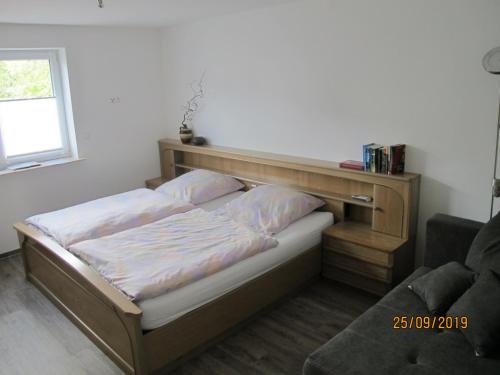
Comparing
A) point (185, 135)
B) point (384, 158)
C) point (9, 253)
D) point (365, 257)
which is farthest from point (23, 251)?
point (384, 158)

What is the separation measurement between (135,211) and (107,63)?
5.99ft

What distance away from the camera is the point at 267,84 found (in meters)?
3.92

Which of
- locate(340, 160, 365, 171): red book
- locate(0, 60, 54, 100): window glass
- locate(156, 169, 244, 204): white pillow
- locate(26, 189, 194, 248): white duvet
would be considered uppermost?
locate(0, 60, 54, 100): window glass

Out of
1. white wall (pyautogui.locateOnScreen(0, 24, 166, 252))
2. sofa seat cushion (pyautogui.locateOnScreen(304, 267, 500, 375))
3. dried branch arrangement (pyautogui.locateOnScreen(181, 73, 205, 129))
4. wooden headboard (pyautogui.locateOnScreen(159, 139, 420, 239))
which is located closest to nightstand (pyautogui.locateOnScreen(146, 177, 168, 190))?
white wall (pyautogui.locateOnScreen(0, 24, 166, 252))

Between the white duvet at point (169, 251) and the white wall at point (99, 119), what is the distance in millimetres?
1500

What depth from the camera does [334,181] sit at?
354 cm

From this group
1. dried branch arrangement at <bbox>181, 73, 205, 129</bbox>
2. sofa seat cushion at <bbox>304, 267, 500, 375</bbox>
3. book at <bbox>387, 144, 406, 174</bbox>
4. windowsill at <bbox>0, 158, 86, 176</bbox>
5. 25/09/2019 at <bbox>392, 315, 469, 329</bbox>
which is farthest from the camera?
dried branch arrangement at <bbox>181, 73, 205, 129</bbox>

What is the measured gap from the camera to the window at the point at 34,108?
4.01 m

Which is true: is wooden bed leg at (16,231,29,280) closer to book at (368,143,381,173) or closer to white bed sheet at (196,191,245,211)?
white bed sheet at (196,191,245,211)

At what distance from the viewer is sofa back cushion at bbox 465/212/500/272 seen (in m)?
2.18

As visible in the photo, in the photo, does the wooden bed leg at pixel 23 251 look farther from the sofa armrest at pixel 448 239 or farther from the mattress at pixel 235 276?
the sofa armrest at pixel 448 239

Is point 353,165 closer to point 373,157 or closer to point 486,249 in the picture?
point 373,157

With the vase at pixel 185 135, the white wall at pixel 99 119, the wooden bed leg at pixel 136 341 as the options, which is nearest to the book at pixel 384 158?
the wooden bed leg at pixel 136 341

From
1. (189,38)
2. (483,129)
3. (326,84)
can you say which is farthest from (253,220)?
(189,38)
